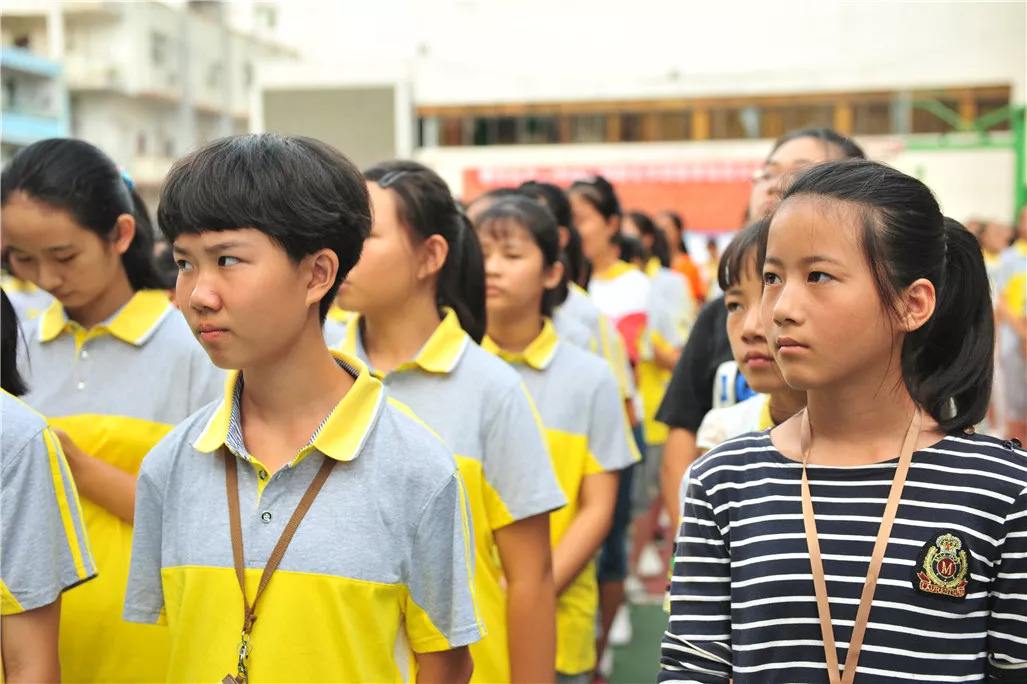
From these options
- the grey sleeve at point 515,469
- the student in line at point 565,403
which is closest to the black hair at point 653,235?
the student in line at point 565,403

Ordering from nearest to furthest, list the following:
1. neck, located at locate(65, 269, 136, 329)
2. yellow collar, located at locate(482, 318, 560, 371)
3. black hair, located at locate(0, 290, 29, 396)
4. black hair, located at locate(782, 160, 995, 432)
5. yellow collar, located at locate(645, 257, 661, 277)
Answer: black hair, located at locate(782, 160, 995, 432)
black hair, located at locate(0, 290, 29, 396)
neck, located at locate(65, 269, 136, 329)
yellow collar, located at locate(482, 318, 560, 371)
yellow collar, located at locate(645, 257, 661, 277)

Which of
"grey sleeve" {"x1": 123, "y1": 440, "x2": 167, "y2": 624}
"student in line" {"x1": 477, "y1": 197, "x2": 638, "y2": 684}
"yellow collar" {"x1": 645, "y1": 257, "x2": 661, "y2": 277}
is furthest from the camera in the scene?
"yellow collar" {"x1": 645, "y1": 257, "x2": 661, "y2": 277}

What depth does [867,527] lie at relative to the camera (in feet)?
6.47

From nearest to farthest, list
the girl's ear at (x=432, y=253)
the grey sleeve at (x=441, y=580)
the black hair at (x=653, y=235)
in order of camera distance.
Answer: the grey sleeve at (x=441, y=580) < the girl's ear at (x=432, y=253) < the black hair at (x=653, y=235)

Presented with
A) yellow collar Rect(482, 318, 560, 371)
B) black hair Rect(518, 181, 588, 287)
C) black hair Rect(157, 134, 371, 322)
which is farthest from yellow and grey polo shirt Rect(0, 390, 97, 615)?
black hair Rect(518, 181, 588, 287)

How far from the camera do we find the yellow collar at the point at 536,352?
4.18 meters

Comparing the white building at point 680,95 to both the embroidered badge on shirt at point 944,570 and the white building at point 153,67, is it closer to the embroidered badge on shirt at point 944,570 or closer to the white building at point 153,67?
the white building at point 153,67

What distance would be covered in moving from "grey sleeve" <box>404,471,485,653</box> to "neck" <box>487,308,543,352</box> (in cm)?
196

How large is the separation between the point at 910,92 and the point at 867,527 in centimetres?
3430

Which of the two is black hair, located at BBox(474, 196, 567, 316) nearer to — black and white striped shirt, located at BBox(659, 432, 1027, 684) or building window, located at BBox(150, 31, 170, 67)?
black and white striped shirt, located at BBox(659, 432, 1027, 684)

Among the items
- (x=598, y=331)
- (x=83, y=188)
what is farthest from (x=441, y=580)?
(x=598, y=331)

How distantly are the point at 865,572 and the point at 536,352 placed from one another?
2.31m

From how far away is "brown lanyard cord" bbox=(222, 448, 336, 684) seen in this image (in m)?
2.17

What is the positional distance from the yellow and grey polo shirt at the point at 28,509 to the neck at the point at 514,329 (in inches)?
77.3
